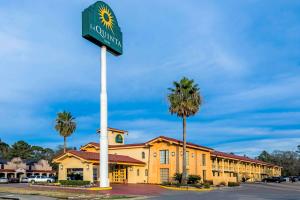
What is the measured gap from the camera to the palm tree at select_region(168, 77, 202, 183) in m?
48.0

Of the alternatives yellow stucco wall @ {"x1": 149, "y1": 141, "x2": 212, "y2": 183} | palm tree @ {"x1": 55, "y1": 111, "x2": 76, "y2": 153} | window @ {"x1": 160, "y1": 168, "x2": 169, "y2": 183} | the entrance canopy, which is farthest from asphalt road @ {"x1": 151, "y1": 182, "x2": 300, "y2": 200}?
palm tree @ {"x1": 55, "y1": 111, "x2": 76, "y2": 153}

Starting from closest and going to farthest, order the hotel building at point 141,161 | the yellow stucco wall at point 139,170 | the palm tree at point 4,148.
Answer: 1. the hotel building at point 141,161
2. the yellow stucco wall at point 139,170
3. the palm tree at point 4,148

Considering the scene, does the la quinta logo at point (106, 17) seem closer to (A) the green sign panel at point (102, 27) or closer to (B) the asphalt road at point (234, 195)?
(A) the green sign panel at point (102, 27)

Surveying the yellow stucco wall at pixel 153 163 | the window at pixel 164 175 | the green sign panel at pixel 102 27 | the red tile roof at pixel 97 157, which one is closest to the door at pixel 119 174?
the yellow stucco wall at pixel 153 163

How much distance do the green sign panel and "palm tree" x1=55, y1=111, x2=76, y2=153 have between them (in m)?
29.7

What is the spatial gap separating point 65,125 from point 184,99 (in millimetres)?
28464

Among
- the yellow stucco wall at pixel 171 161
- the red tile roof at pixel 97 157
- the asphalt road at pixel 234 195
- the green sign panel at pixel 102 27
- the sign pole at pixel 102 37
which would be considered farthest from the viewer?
the yellow stucco wall at pixel 171 161

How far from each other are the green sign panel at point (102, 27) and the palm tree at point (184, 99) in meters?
9.94

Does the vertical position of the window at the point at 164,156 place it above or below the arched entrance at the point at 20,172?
above

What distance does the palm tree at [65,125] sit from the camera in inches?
2697

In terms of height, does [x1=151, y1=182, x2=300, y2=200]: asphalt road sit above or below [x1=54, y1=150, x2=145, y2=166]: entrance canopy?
below

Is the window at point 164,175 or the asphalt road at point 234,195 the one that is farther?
the window at point 164,175

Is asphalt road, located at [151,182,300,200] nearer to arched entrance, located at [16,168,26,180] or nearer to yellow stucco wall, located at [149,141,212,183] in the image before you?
yellow stucco wall, located at [149,141,212,183]

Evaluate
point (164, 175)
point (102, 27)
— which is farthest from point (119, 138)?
point (102, 27)
